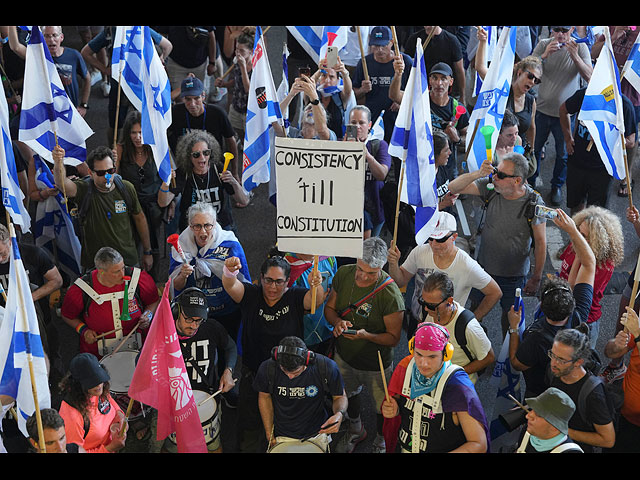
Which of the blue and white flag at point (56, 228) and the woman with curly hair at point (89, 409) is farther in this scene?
the blue and white flag at point (56, 228)

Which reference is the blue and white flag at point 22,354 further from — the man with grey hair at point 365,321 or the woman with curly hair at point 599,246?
the woman with curly hair at point 599,246

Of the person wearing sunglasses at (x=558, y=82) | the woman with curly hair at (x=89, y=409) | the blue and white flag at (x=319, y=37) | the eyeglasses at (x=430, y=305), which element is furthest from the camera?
the person wearing sunglasses at (x=558, y=82)

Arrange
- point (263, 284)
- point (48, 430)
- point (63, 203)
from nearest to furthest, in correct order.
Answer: point (48, 430) → point (263, 284) → point (63, 203)

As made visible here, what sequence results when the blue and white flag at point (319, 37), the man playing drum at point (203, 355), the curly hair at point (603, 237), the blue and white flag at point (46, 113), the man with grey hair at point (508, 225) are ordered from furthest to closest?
1. the blue and white flag at point (319, 37)
2. the blue and white flag at point (46, 113)
3. the man with grey hair at point (508, 225)
4. the curly hair at point (603, 237)
5. the man playing drum at point (203, 355)

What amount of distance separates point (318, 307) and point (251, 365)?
0.73 meters

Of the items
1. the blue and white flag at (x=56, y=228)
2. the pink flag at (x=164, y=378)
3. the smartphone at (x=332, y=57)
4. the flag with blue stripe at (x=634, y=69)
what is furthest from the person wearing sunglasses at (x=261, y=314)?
the flag with blue stripe at (x=634, y=69)

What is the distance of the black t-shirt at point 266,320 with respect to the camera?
6801mm

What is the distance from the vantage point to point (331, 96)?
927 centimetres

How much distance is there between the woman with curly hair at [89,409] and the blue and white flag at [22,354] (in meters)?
0.28

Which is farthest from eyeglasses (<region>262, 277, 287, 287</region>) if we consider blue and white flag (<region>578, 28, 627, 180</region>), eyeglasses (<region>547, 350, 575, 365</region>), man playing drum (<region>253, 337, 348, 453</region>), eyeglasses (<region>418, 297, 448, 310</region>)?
blue and white flag (<region>578, 28, 627, 180</region>)

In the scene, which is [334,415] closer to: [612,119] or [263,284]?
[263,284]

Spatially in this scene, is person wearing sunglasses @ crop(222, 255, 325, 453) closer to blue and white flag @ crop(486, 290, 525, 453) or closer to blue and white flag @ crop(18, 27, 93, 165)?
blue and white flag @ crop(486, 290, 525, 453)

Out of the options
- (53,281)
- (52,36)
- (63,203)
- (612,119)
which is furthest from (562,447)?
(52,36)

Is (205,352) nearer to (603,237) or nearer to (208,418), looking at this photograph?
(208,418)
